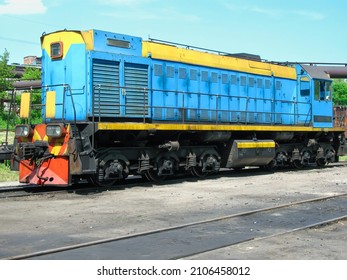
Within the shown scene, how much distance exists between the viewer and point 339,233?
7.07 metres

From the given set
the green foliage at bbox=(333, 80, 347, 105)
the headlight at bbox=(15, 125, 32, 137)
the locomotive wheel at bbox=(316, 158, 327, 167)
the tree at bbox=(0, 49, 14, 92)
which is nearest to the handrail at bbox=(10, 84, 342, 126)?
the headlight at bbox=(15, 125, 32, 137)

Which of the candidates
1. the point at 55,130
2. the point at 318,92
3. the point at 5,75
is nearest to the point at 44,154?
the point at 55,130

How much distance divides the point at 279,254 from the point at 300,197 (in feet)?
17.9

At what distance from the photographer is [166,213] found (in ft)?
28.5

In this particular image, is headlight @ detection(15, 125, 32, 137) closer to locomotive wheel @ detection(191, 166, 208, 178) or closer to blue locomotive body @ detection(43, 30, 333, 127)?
blue locomotive body @ detection(43, 30, 333, 127)

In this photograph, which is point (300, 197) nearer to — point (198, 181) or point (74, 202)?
point (198, 181)

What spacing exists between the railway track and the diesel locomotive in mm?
4290

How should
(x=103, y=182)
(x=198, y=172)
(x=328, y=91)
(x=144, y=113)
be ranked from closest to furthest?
(x=103, y=182)
(x=144, y=113)
(x=198, y=172)
(x=328, y=91)

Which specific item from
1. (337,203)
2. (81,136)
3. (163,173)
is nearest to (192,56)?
A: (163,173)

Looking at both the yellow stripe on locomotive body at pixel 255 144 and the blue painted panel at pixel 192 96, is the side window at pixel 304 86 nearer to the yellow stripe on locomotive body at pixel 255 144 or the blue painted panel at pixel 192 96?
the yellow stripe on locomotive body at pixel 255 144

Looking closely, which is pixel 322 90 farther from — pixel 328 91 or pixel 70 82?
pixel 70 82

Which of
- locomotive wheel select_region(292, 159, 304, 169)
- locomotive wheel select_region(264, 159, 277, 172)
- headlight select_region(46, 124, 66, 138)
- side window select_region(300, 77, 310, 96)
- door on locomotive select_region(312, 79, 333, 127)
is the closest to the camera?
headlight select_region(46, 124, 66, 138)

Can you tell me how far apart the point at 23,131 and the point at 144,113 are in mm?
3218

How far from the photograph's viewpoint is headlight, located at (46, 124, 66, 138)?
10.9 meters
